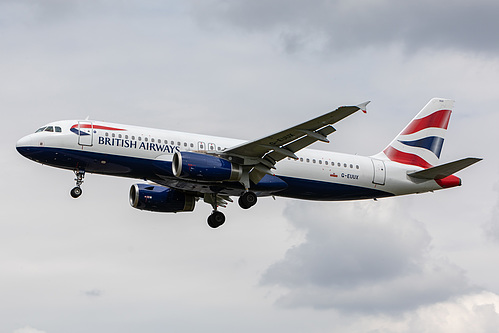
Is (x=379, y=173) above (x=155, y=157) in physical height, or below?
above

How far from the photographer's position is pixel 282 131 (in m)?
44.4

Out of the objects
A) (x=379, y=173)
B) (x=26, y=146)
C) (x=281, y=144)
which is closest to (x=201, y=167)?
(x=281, y=144)

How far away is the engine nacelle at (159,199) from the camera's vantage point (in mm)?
52156

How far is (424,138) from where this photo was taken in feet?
181

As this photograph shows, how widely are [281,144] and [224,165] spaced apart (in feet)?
A: 10.1

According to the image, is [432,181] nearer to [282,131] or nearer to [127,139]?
[282,131]

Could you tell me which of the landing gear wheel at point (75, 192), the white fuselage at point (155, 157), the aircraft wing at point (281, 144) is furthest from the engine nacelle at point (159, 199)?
the aircraft wing at point (281, 144)

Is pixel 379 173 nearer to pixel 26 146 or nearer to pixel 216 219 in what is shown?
pixel 216 219

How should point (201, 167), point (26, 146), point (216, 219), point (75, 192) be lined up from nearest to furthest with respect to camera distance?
point (201, 167), point (26, 146), point (75, 192), point (216, 219)

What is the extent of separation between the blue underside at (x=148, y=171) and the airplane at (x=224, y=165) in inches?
2.0

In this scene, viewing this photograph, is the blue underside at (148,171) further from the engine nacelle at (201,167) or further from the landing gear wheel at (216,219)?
the landing gear wheel at (216,219)

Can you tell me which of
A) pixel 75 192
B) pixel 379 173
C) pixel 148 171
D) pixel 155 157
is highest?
pixel 379 173

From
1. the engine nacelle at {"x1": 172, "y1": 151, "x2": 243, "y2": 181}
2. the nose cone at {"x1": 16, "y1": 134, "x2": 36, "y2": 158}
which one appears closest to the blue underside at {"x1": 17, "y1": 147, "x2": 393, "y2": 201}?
the nose cone at {"x1": 16, "y1": 134, "x2": 36, "y2": 158}

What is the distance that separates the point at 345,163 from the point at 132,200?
12523 mm
